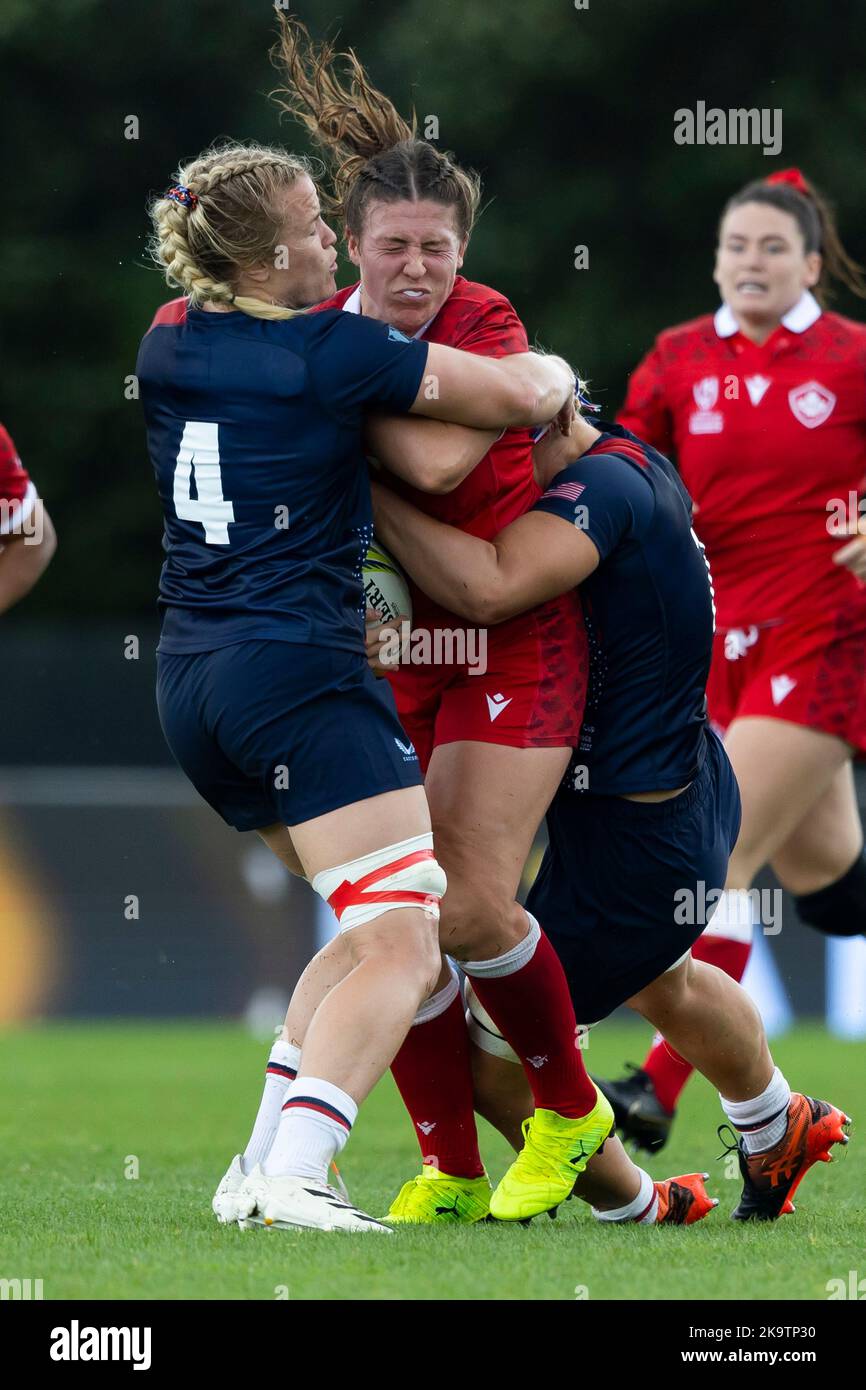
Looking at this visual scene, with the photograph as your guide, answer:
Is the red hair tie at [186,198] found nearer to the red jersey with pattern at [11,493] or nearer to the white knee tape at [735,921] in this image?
the red jersey with pattern at [11,493]

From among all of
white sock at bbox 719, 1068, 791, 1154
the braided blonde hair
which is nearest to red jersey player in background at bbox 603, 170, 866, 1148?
white sock at bbox 719, 1068, 791, 1154

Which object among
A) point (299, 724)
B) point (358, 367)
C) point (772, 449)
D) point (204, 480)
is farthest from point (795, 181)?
point (299, 724)

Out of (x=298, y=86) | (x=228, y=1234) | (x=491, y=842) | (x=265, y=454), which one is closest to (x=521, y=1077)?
(x=491, y=842)

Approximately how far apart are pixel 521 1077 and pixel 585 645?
3.04ft

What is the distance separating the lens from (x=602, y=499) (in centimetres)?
425

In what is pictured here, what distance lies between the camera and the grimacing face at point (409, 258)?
4160 mm

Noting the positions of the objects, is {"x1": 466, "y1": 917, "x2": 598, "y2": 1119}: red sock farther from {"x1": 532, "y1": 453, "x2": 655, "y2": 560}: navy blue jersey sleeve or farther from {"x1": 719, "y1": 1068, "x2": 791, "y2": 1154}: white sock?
{"x1": 532, "y1": 453, "x2": 655, "y2": 560}: navy blue jersey sleeve

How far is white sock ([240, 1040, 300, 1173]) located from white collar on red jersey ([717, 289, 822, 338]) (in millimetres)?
3524

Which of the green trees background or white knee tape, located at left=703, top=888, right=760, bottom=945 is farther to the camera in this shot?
the green trees background

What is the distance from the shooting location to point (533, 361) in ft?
13.4

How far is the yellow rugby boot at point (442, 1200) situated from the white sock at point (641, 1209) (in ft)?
0.80

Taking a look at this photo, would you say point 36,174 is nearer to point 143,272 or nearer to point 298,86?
point 143,272

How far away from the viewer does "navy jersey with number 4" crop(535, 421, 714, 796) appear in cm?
433
